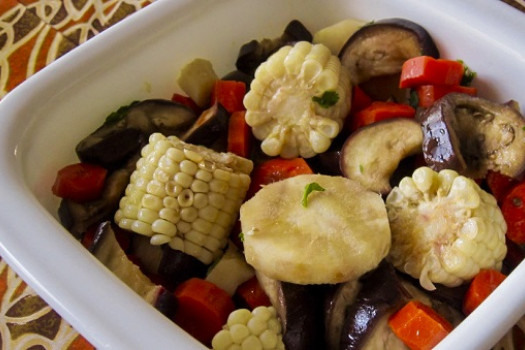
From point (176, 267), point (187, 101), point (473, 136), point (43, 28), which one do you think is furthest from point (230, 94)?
point (43, 28)

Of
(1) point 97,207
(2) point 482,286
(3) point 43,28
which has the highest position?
(2) point 482,286

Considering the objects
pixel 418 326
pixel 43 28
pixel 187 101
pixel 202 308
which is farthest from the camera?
pixel 43 28

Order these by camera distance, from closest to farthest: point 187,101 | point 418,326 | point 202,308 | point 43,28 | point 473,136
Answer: point 418,326, point 202,308, point 473,136, point 187,101, point 43,28

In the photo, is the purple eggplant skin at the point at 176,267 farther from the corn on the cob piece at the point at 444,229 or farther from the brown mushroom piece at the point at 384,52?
the brown mushroom piece at the point at 384,52

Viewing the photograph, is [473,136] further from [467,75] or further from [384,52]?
[384,52]

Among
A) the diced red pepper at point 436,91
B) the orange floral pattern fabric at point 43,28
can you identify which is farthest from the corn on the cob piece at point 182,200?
the orange floral pattern fabric at point 43,28

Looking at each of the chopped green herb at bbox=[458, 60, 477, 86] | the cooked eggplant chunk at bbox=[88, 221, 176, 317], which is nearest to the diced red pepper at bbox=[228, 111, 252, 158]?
the cooked eggplant chunk at bbox=[88, 221, 176, 317]

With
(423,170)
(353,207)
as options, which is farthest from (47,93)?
(423,170)
